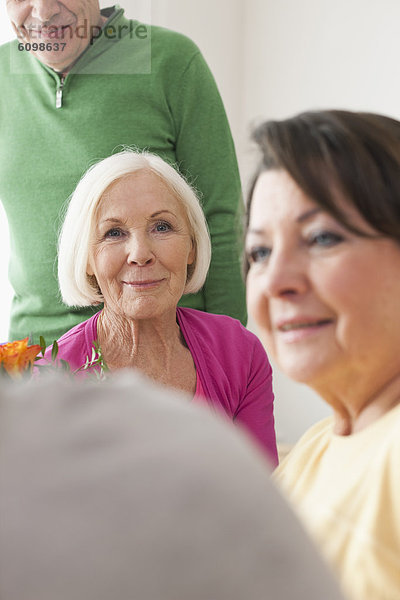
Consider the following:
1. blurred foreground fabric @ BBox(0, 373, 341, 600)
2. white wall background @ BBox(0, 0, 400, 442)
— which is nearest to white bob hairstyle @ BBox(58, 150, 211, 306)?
blurred foreground fabric @ BBox(0, 373, 341, 600)

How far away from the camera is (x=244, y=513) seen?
0.31 m

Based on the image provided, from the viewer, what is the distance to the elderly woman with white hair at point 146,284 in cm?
147

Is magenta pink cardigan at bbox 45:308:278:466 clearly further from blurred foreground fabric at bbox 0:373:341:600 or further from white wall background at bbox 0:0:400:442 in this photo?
white wall background at bbox 0:0:400:442

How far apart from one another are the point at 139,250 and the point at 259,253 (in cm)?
74

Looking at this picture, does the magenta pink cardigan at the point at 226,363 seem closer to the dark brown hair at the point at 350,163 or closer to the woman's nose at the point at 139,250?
the woman's nose at the point at 139,250

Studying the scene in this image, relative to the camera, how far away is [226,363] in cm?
152

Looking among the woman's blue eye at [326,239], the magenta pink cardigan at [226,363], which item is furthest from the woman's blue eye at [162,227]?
the woman's blue eye at [326,239]

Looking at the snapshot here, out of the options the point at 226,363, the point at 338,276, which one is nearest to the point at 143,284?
the point at 226,363

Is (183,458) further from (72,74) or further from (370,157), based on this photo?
(72,74)

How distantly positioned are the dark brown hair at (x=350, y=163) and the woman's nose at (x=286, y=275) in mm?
51

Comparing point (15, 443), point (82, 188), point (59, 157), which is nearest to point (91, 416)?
point (15, 443)

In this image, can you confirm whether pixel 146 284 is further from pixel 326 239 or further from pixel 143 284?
Answer: pixel 326 239

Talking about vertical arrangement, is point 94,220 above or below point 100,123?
below

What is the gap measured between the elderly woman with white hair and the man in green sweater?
0.13m
